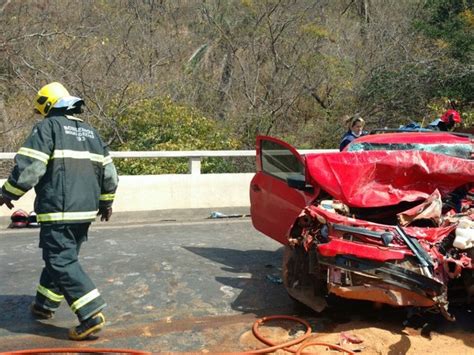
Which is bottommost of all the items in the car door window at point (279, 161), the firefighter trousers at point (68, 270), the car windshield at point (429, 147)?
the firefighter trousers at point (68, 270)

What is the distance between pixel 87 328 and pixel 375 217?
236 centimetres

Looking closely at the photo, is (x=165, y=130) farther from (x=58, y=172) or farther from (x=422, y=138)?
(x=58, y=172)

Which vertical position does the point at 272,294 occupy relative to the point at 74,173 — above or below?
below

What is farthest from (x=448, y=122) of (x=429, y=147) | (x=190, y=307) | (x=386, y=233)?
(x=190, y=307)

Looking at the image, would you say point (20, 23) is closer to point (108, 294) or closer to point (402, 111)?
point (402, 111)

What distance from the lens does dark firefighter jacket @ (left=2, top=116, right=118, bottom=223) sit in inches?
160

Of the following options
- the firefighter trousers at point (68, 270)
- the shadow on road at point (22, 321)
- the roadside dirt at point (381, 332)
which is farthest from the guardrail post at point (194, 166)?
the firefighter trousers at point (68, 270)

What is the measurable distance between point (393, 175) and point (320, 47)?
1744cm

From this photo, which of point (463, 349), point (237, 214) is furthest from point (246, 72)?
point (463, 349)

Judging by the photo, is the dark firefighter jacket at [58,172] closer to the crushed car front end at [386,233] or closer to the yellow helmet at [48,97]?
the yellow helmet at [48,97]

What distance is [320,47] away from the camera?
844 inches

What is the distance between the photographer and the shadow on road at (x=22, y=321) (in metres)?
4.40

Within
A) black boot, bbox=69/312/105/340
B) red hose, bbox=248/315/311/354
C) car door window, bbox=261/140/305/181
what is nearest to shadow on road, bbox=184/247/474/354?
red hose, bbox=248/315/311/354

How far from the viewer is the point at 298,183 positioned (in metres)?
5.12
